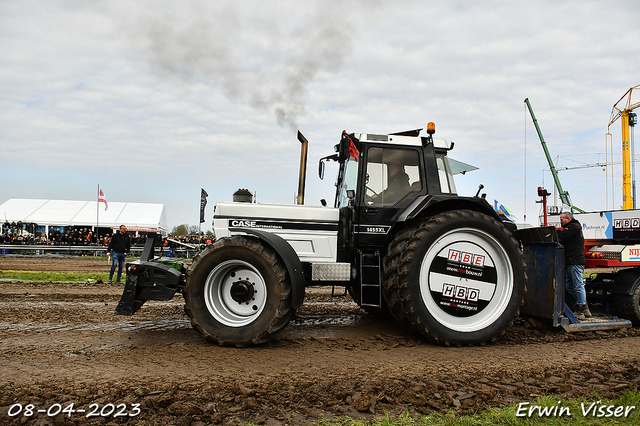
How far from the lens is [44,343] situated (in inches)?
196

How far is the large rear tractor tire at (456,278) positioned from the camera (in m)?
4.94

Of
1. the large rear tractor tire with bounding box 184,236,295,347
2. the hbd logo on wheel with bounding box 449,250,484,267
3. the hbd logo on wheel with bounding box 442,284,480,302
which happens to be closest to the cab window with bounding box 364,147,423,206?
the hbd logo on wheel with bounding box 449,250,484,267

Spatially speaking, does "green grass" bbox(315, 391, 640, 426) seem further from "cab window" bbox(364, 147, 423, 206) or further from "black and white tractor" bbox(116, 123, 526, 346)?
"cab window" bbox(364, 147, 423, 206)

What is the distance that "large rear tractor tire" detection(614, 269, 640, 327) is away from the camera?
638 centimetres

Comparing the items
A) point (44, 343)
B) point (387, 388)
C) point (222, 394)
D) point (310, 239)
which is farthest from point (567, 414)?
point (44, 343)

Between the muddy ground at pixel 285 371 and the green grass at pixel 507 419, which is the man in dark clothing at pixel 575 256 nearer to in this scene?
the muddy ground at pixel 285 371

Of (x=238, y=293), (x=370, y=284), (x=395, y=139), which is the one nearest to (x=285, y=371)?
(x=238, y=293)

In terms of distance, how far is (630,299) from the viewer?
6383 mm

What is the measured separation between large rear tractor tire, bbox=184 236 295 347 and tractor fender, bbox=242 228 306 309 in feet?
0.22

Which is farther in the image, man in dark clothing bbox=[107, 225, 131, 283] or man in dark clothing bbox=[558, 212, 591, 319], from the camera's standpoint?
man in dark clothing bbox=[107, 225, 131, 283]

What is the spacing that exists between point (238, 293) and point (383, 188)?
2.20m

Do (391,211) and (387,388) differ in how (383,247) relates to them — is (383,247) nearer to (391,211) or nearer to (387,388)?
(391,211)

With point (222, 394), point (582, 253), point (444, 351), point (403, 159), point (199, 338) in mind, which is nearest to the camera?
point (222, 394)

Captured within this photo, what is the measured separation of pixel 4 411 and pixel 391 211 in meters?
4.17
